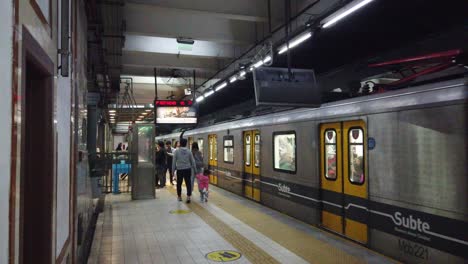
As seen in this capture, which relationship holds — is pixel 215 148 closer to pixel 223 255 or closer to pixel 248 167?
pixel 248 167

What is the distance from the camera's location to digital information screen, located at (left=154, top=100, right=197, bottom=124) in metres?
11.9

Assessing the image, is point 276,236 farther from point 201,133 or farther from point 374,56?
point 201,133

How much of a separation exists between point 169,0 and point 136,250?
4.32 meters

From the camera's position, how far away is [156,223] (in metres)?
7.02

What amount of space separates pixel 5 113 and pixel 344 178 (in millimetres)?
5051

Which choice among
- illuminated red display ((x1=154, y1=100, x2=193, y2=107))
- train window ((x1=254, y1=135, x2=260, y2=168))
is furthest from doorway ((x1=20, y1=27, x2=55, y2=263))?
illuminated red display ((x1=154, y1=100, x2=193, y2=107))

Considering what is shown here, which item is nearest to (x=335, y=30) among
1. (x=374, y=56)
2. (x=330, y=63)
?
(x=374, y=56)

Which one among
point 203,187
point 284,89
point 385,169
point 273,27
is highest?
point 273,27

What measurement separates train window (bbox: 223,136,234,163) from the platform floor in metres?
2.41

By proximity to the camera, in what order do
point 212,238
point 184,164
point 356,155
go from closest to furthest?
point 356,155
point 212,238
point 184,164

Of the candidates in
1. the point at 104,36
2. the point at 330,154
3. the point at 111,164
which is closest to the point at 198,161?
the point at 111,164

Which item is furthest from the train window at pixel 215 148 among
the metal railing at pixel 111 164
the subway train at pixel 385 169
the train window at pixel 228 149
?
the subway train at pixel 385 169

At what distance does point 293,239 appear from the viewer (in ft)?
18.9

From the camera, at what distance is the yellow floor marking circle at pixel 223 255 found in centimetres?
493
